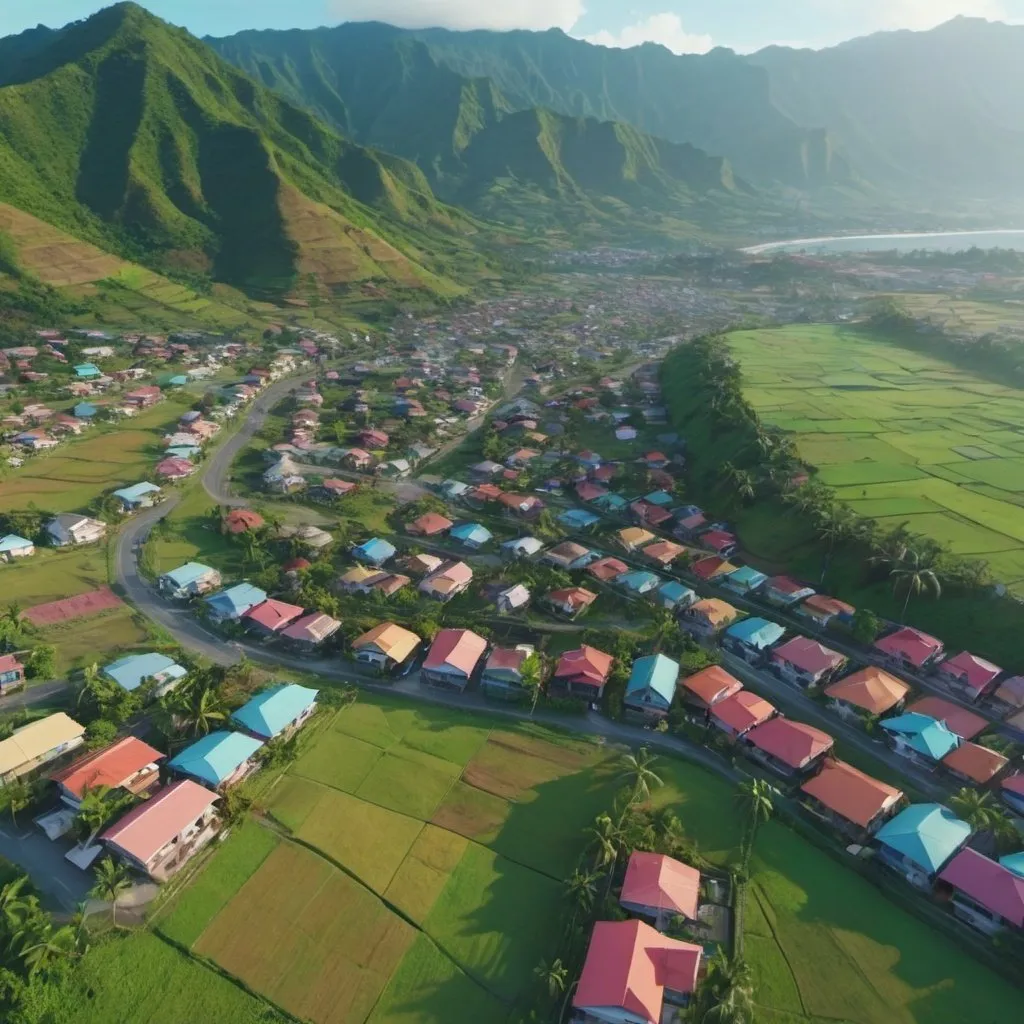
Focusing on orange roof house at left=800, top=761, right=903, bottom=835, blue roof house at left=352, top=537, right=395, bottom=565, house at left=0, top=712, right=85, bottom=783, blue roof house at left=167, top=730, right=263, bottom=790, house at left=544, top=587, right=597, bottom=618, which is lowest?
house at left=544, top=587, right=597, bottom=618

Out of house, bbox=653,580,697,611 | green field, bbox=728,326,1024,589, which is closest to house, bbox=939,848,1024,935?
house, bbox=653,580,697,611

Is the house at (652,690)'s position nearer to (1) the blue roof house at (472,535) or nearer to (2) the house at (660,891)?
(2) the house at (660,891)

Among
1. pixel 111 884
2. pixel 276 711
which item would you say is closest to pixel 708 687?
pixel 276 711

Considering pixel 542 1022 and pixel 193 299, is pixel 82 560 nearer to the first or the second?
pixel 542 1022

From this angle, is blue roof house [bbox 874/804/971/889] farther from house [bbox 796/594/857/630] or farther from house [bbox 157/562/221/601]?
house [bbox 157/562/221/601]

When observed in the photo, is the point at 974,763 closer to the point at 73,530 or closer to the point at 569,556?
the point at 569,556

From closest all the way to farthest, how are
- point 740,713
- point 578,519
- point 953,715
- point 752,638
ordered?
point 740,713, point 953,715, point 752,638, point 578,519
